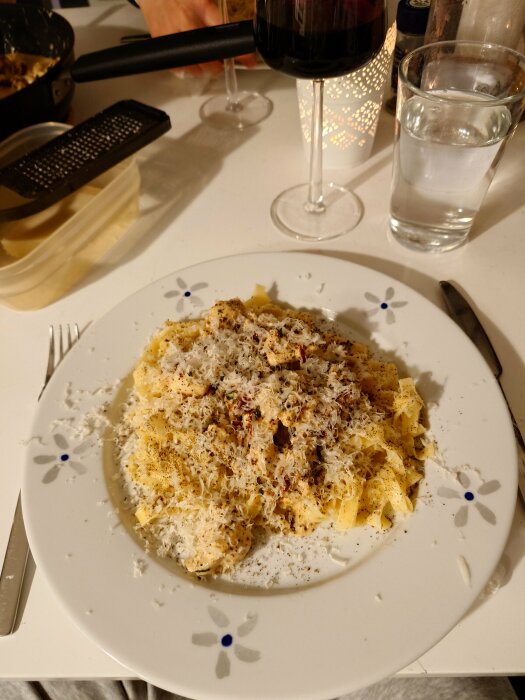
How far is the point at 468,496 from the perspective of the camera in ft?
2.34

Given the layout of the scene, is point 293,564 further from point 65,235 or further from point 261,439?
point 65,235

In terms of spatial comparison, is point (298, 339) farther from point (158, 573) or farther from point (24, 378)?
point (24, 378)

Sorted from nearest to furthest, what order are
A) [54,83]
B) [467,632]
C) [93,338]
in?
[467,632] < [93,338] < [54,83]

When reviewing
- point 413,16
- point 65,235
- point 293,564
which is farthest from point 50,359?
point 413,16

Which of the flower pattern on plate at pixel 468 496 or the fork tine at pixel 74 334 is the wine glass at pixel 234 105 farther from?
the flower pattern on plate at pixel 468 496

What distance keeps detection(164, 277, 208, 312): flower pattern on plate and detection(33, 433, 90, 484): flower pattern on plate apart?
294 mm

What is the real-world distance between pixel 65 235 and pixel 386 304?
0.58m

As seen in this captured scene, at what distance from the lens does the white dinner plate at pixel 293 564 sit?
0.61m

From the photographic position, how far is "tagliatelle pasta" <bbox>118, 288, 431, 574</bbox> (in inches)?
29.0

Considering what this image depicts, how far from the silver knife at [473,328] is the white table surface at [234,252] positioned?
3cm

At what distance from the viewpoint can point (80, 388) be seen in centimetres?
87

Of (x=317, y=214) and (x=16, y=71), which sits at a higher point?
(x=16, y=71)

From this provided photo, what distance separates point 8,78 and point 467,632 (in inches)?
58.3

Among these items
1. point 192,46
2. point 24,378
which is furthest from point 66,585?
point 192,46
